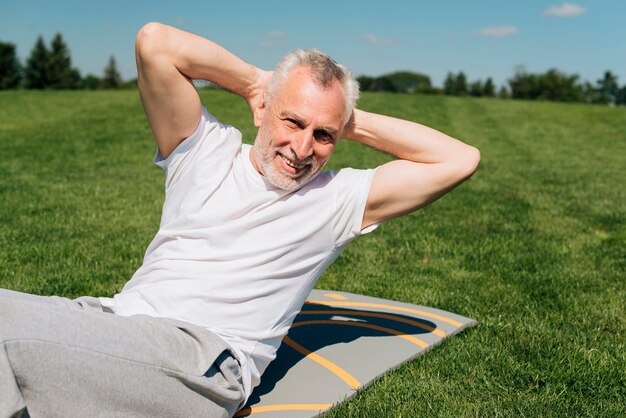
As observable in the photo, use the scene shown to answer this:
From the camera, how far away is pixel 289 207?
2.95 metres

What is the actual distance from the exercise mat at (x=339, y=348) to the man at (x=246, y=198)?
373 mm

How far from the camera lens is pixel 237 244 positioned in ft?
9.44

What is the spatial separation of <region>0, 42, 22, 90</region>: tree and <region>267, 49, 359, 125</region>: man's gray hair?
7835cm

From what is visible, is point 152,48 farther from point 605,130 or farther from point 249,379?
point 605,130

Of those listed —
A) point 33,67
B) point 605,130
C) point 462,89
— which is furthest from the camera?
point 462,89

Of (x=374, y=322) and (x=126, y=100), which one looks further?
(x=126, y=100)

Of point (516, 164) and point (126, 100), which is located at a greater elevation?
point (126, 100)

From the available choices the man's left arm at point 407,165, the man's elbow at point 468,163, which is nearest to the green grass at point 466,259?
the man's left arm at point 407,165

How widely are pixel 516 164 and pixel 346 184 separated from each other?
12442 millimetres

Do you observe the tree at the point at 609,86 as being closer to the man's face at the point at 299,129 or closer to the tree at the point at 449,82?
the tree at the point at 449,82

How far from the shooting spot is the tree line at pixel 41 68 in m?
73.8

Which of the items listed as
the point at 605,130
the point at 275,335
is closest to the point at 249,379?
the point at 275,335

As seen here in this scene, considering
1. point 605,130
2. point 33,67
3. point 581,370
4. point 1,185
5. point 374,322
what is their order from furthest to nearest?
1. point 33,67
2. point 605,130
3. point 1,185
4. point 374,322
5. point 581,370

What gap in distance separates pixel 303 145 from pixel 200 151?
515 millimetres
